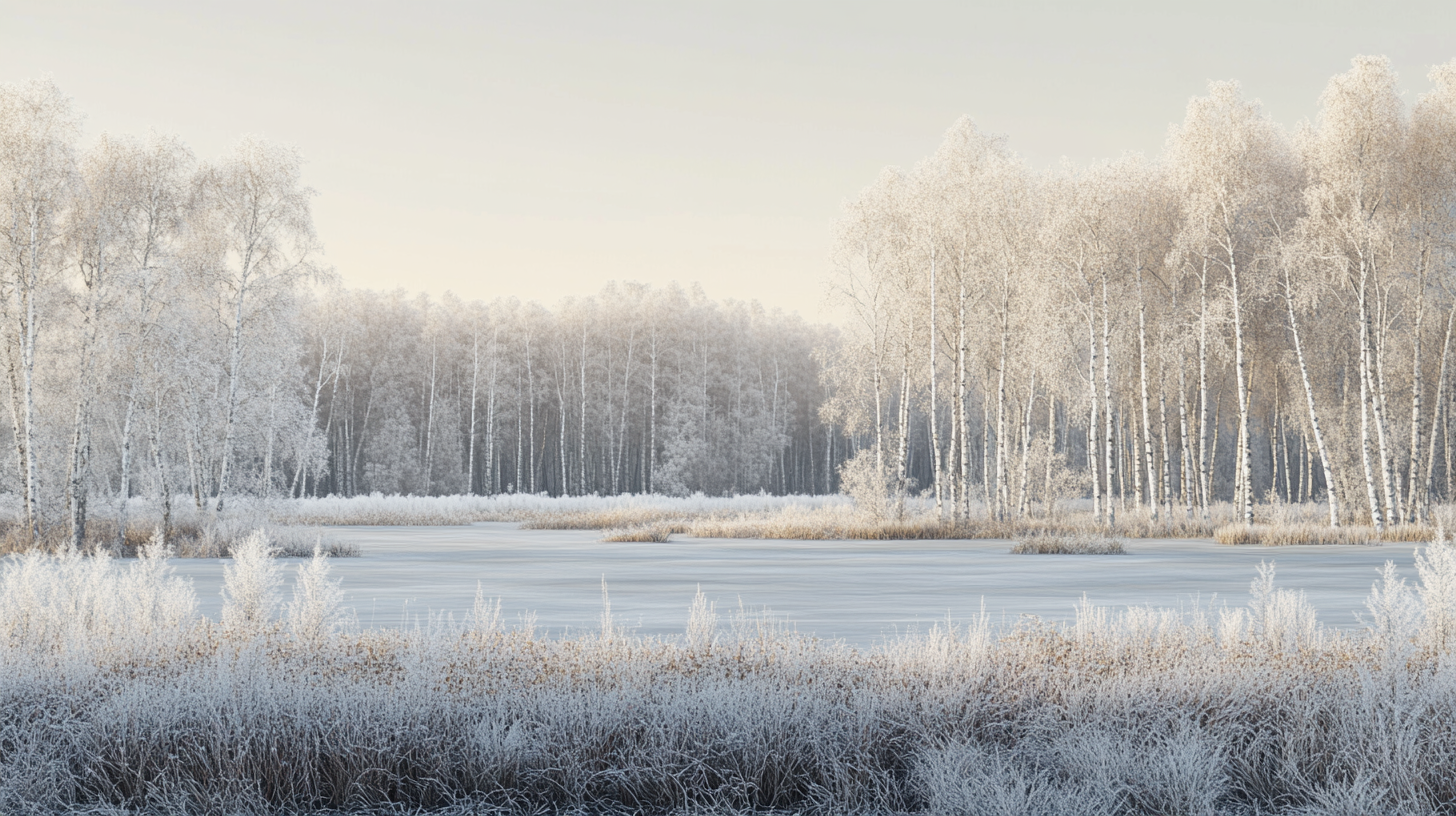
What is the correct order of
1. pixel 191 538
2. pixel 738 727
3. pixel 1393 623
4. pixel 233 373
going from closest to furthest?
pixel 738 727 → pixel 1393 623 → pixel 191 538 → pixel 233 373

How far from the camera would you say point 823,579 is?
57.2ft

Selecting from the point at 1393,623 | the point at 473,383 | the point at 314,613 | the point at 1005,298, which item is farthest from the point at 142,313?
A: the point at 473,383

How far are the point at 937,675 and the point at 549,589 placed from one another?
377 inches

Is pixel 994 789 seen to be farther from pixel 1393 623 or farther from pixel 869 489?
pixel 869 489

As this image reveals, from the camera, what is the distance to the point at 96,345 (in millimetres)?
22656

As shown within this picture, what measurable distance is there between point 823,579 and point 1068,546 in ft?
28.2

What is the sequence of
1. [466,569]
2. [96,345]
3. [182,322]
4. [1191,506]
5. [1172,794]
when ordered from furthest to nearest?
[1191,506]
[182,322]
[96,345]
[466,569]
[1172,794]

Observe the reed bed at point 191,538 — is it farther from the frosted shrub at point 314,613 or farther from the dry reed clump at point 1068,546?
the dry reed clump at point 1068,546

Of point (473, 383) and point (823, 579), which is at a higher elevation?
point (473, 383)

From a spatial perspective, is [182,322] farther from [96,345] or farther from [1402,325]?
Answer: [1402,325]

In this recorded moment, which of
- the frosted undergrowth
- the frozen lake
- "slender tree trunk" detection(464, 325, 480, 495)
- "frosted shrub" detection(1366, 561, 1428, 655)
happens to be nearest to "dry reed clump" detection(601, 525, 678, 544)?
the frozen lake

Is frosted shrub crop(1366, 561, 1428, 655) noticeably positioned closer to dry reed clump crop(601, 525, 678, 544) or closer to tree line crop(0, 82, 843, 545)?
dry reed clump crop(601, 525, 678, 544)

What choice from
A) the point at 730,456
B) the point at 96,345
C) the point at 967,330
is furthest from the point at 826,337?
the point at 96,345

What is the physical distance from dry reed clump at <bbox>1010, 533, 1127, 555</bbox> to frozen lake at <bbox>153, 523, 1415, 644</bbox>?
543 mm
